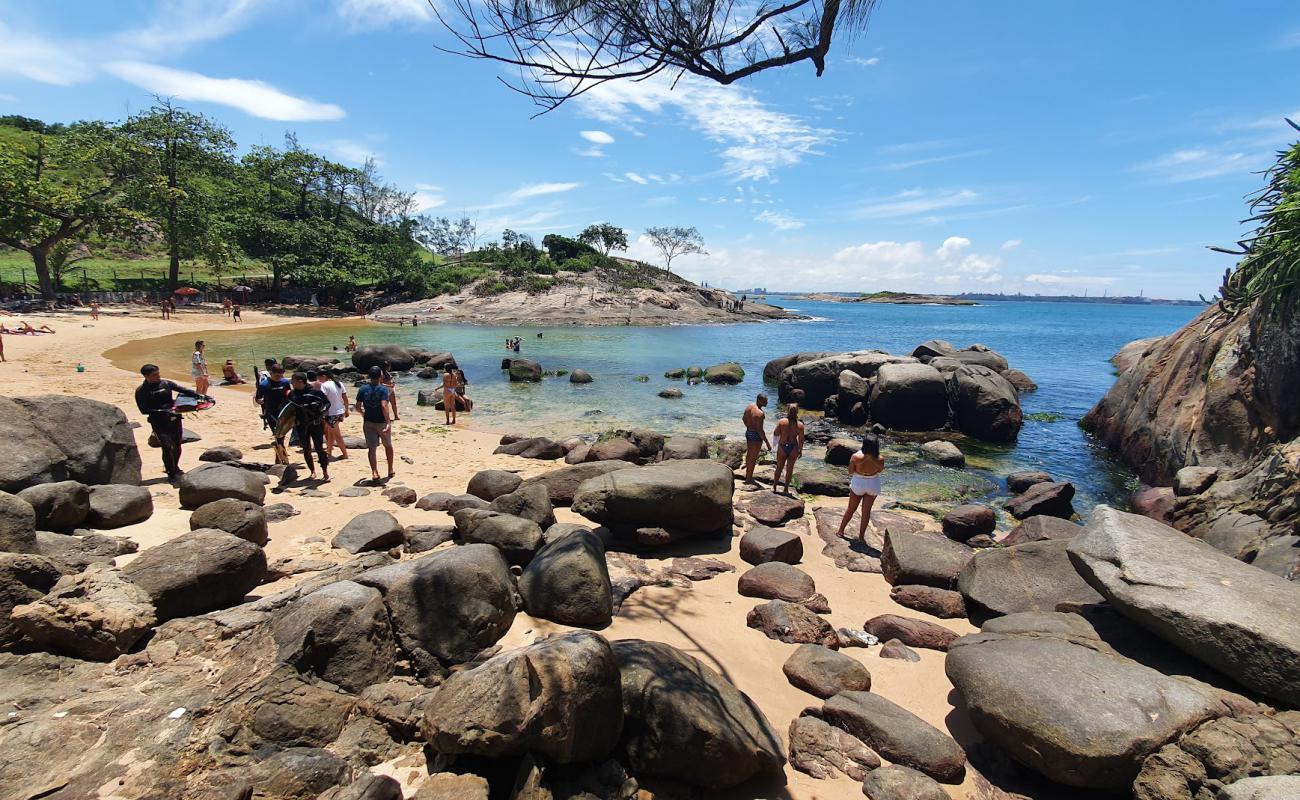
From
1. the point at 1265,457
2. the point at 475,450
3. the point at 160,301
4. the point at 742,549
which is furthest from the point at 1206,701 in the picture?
the point at 160,301

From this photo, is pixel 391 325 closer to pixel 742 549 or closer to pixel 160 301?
pixel 160 301

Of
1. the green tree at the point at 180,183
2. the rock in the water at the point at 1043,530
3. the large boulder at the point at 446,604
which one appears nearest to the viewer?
the large boulder at the point at 446,604

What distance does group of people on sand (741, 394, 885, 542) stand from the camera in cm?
920

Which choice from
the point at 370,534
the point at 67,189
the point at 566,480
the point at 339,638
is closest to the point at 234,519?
the point at 370,534

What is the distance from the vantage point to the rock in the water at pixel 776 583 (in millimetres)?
7020

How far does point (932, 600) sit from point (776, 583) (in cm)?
190

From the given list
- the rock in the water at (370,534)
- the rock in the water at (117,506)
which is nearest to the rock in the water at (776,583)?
the rock in the water at (370,534)

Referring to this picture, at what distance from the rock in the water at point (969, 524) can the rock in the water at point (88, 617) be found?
10.7 m

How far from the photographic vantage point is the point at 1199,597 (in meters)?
4.63

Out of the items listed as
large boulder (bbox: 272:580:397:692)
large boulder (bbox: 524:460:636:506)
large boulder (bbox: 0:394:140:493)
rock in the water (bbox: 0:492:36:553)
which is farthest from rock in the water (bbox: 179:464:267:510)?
large boulder (bbox: 272:580:397:692)

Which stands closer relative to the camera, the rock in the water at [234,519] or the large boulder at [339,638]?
the large boulder at [339,638]

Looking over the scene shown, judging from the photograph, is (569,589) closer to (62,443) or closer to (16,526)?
(16,526)

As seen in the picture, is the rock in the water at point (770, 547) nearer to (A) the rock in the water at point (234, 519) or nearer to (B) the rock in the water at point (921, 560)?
(B) the rock in the water at point (921, 560)

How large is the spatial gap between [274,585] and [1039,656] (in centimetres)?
707
